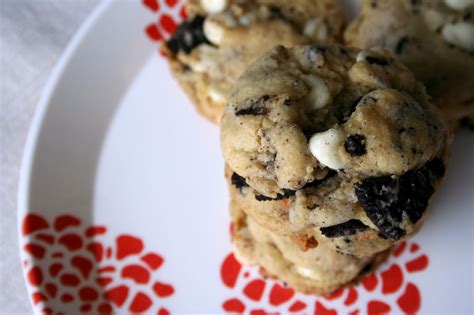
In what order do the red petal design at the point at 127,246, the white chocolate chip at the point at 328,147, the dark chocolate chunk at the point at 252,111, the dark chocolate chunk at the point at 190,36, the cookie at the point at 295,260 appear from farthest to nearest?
the dark chocolate chunk at the point at 190,36
the red petal design at the point at 127,246
the cookie at the point at 295,260
the dark chocolate chunk at the point at 252,111
the white chocolate chip at the point at 328,147

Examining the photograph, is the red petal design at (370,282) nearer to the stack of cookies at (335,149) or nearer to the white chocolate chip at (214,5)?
the stack of cookies at (335,149)

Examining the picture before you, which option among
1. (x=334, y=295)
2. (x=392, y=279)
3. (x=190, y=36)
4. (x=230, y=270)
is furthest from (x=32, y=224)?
(x=392, y=279)

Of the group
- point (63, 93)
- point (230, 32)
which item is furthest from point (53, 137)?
point (230, 32)

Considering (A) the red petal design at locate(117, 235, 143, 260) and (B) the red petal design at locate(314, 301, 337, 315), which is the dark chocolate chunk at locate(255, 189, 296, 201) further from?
(A) the red petal design at locate(117, 235, 143, 260)

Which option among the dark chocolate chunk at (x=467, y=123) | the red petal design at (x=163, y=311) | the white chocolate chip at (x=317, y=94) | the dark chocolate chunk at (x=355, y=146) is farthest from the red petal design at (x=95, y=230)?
the dark chocolate chunk at (x=467, y=123)

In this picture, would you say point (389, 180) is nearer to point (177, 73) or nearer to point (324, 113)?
point (324, 113)

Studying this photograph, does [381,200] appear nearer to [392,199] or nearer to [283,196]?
[392,199]

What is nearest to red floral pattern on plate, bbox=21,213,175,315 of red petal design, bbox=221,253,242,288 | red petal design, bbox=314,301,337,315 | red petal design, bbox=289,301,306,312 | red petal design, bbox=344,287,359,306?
red petal design, bbox=221,253,242,288
